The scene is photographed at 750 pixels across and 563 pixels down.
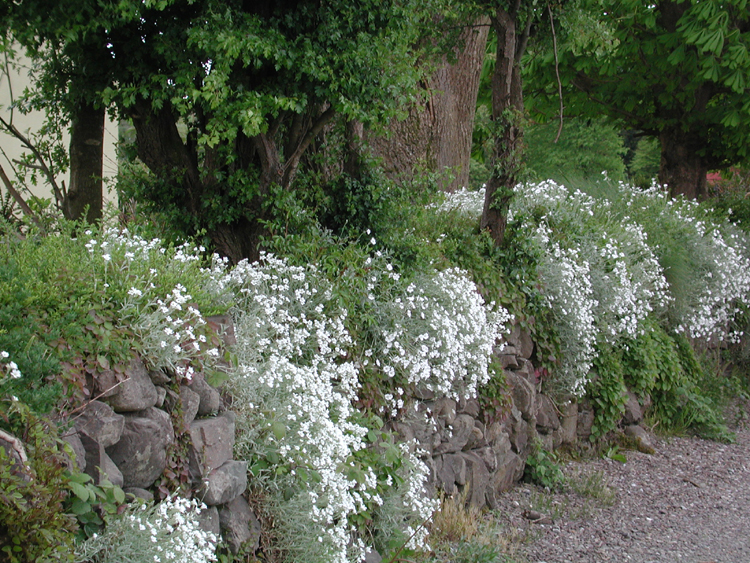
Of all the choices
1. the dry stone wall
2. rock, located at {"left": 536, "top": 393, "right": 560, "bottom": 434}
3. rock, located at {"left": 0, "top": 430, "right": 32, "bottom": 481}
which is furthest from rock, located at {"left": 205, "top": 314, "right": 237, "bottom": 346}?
rock, located at {"left": 536, "top": 393, "right": 560, "bottom": 434}

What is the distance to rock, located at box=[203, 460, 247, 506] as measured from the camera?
3.04 metres

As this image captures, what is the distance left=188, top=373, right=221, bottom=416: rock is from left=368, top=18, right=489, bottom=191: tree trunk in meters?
4.03

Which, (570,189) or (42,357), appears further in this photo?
(570,189)

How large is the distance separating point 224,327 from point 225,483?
0.82 m

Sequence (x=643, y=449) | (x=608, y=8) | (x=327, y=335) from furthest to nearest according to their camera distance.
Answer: (x=608, y=8) < (x=643, y=449) < (x=327, y=335)

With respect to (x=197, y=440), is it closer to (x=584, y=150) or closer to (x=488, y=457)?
(x=488, y=457)

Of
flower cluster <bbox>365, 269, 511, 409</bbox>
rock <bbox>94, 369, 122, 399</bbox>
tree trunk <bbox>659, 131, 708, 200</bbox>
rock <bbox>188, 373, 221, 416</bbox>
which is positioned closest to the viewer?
rock <bbox>94, 369, 122, 399</bbox>

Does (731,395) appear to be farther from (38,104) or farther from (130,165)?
Result: (38,104)

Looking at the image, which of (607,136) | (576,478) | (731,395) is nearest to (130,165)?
(576,478)

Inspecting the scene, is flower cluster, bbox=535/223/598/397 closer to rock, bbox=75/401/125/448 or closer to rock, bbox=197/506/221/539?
rock, bbox=197/506/221/539

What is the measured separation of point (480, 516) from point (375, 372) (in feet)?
4.83

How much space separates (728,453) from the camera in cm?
706

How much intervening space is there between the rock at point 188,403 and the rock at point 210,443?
0.04m

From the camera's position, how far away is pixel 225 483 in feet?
10.2
